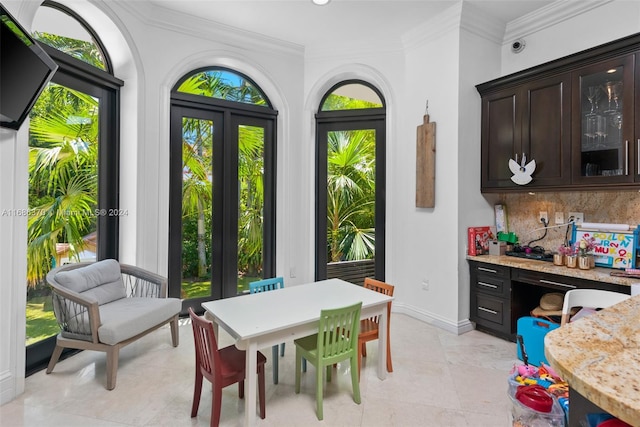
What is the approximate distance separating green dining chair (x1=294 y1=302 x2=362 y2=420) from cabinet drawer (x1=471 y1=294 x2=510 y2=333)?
1746mm

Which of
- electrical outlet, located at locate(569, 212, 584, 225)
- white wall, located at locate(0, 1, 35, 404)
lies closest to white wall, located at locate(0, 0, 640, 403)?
electrical outlet, located at locate(569, 212, 584, 225)

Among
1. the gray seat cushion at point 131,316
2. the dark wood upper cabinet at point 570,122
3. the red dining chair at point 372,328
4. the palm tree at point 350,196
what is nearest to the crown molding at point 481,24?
the dark wood upper cabinet at point 570,122

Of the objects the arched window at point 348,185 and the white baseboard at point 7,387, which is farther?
the arched window at point 348,185

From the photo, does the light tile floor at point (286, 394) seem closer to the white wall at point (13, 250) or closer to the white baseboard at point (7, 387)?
the white baseboard at point (7, 387)

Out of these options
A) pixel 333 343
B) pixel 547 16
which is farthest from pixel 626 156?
pixel 333 343

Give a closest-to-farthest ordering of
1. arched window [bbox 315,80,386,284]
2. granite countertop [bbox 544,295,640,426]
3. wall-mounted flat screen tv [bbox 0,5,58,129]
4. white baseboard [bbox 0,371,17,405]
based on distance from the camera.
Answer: granite countertop [bbox 544,295,640,426]
wall-mounted flat screen tv [bbox 0,5,58,129]
white baseboard [bbox 0,371,17,405]
arched window [bbox 315,80,386,284]

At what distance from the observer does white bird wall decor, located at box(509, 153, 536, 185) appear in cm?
313

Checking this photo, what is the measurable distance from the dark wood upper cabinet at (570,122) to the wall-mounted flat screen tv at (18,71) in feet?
12.0

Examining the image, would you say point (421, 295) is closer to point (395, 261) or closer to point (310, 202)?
point (395, 261)

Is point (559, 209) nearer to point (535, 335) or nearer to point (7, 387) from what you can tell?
point (535, 335)

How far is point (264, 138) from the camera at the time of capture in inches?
169

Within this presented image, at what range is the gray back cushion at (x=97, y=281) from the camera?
265 cm

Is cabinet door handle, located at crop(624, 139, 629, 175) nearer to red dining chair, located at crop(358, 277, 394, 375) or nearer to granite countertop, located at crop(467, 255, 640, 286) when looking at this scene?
granite countertop, located at crop(467, 255, 640, 286)

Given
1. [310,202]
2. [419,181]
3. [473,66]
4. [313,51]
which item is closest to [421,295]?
[419,181]
